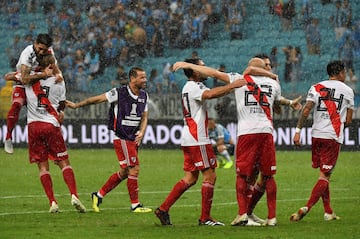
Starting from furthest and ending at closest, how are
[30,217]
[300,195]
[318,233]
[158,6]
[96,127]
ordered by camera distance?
[158,6] → [96,127] → [300,195] → [30,217] → [318,233]

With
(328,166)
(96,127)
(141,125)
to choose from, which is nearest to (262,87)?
(328,166)

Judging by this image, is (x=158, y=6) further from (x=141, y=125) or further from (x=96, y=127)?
(x=141, y=125)

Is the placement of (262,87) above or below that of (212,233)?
above

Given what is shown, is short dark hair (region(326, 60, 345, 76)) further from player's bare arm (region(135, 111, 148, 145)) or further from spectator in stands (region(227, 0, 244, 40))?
spectator in stands (region(227, 0, 244, 40))

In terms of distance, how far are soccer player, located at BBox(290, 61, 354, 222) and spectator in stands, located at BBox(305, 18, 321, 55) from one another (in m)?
20.1

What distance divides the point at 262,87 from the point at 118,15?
25644 mm

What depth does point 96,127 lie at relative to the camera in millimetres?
31844

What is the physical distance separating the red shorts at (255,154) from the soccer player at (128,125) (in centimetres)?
308

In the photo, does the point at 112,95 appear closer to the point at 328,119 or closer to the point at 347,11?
the point at 328,119

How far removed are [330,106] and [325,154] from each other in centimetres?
66

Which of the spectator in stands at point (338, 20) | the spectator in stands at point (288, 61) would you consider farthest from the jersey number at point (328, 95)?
the spectator in stands at point (338, 20)

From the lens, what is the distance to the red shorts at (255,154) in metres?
12.8

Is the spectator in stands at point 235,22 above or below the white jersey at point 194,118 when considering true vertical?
above

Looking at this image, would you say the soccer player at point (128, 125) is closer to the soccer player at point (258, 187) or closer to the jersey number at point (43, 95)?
the jersey number at point (43, 95)
